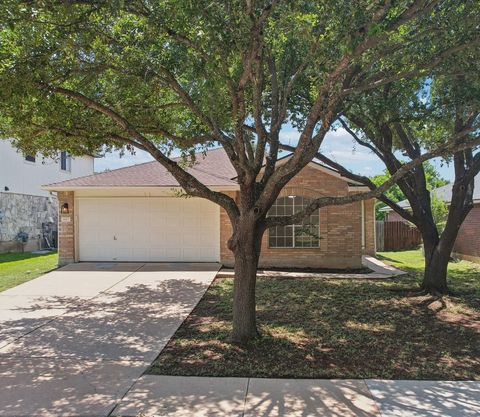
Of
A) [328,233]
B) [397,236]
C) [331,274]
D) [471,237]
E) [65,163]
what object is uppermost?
[65,163]

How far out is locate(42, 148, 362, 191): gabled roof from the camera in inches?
605

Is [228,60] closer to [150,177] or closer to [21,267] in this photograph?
[150,177]

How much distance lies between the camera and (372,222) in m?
21.1

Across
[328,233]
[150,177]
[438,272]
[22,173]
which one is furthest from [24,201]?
[438,272]

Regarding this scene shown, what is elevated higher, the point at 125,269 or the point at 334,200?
the point at 334,200

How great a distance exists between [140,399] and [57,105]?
17.4 ft

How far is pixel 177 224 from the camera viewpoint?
16078 millimetres

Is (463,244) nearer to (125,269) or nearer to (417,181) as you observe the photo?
(417,181)

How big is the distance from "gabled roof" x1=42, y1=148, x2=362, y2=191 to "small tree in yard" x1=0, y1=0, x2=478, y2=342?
6.73 meters

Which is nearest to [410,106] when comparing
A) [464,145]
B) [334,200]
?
[464,145]

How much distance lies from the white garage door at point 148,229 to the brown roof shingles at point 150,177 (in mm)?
677

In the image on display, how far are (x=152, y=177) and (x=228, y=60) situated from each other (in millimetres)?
9870

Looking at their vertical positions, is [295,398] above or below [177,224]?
below

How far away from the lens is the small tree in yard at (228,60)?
18.1 ft
